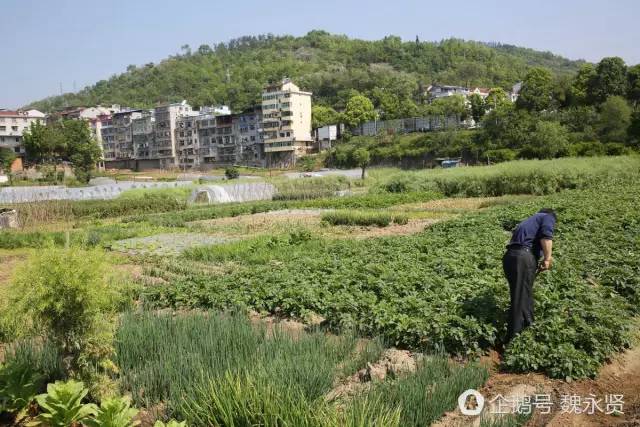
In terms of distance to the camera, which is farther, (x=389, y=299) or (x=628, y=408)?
(x=389, y=299)

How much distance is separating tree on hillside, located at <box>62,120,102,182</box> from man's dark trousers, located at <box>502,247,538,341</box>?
73.1 m

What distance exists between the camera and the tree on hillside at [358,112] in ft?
288

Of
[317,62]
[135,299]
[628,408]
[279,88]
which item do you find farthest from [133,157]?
[628,408]

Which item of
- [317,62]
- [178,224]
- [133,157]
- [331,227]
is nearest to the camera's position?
[331,227]

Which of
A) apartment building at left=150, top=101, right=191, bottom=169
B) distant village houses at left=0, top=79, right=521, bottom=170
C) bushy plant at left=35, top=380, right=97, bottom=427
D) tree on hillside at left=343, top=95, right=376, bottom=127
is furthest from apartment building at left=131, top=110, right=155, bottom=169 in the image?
bushy plant at left=35, top=380, right=97, bottom=427

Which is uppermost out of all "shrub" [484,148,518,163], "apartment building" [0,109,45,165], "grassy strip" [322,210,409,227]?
"apartment building" [0,109,45,165]

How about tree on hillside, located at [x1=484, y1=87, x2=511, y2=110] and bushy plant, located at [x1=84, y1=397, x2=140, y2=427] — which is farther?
tree on hillside, located at [x1=484, y1=87, x2=511, y2=110]

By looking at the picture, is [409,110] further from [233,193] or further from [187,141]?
[233,193]

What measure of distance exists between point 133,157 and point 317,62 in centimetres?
6787

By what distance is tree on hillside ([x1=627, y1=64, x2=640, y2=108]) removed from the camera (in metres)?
57.6

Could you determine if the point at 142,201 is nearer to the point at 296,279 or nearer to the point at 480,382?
the point at 296,279

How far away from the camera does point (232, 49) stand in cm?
18812

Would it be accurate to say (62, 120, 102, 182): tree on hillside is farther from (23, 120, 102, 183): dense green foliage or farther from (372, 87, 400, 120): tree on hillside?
(372, 87, 400, 120): tree on hillside

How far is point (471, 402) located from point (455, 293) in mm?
2777
